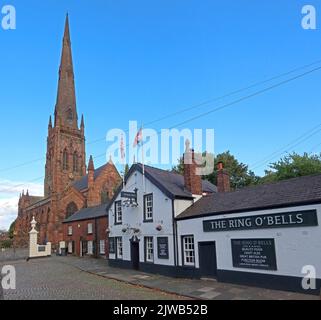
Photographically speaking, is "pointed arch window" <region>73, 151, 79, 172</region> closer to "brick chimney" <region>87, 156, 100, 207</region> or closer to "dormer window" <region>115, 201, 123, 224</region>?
"brick chimney" <region>87, 156, 100, 207</region>

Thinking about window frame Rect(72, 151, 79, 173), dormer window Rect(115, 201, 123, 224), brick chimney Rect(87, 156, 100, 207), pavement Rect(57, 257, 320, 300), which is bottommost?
pavement Rect(57, 257, 320, 300)

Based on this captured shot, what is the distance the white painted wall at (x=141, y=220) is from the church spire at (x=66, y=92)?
173 ft

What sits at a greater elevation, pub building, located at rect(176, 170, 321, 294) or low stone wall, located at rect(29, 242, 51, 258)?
pub building, located at rect(176, 170, 321, 294)

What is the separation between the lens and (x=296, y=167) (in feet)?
107

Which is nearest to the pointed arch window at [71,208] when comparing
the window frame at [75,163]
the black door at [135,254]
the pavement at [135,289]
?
the window frame at [75,163]

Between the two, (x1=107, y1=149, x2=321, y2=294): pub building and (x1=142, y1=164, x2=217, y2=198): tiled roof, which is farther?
(x1=142, y1=164, x2=217, y2=198): tiled roof

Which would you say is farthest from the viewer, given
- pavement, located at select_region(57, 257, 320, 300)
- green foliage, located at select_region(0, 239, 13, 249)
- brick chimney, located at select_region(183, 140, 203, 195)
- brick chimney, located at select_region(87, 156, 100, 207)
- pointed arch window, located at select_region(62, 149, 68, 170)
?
pointed arch window, located at select_region(62, 149, 68, 170)

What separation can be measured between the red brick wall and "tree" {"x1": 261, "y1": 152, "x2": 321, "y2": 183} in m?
19.3

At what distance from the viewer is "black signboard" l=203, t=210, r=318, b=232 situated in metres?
13.6

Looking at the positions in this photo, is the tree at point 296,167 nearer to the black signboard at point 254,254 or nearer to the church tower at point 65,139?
the black signboard at point 254,254

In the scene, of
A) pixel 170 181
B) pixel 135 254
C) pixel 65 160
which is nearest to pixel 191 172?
pixel 170 181

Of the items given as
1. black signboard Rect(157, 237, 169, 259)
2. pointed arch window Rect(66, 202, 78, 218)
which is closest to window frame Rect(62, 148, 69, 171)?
pointed arch window Rect(66, 202, 78, 218)
